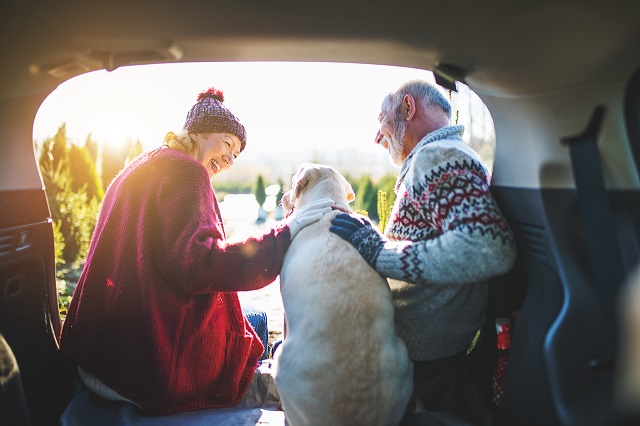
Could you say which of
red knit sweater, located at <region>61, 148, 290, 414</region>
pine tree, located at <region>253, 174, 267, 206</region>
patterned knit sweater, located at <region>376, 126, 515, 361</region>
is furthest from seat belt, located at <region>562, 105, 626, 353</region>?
pine tree, located at <region>253, 174, 267, 206</region>

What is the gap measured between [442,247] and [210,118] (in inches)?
64.8

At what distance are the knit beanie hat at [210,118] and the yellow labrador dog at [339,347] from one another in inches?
43.5

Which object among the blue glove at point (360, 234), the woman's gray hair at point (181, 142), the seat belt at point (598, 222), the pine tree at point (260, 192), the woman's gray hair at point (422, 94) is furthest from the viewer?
the pine tree at point (260, 192)

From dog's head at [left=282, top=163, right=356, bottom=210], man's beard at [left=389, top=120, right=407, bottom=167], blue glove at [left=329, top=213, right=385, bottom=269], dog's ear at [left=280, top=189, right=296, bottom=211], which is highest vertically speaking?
man's beard at [left=389, top=120, right=407, bottom=167]

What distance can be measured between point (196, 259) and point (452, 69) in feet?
5.09

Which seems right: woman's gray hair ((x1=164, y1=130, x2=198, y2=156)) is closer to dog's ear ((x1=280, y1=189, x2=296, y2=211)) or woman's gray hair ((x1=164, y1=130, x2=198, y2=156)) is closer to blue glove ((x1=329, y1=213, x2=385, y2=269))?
dog's ear ((x1=280, y1=189, x2=296, y2=211))

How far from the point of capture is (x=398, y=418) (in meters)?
1.71

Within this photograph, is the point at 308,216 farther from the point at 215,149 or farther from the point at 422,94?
the point at 422,94

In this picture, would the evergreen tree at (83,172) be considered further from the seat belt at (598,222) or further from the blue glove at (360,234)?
the seat belt at (598,222)

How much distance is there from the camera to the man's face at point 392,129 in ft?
7.72

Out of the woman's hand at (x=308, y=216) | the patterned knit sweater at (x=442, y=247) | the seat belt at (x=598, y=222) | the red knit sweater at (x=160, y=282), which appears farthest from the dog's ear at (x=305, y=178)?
the seat belt at (x=598, y=222)

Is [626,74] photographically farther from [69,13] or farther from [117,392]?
[117,392]

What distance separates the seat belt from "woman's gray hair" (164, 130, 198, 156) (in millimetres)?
2048

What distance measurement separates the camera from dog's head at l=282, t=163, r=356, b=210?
8.07 feet
